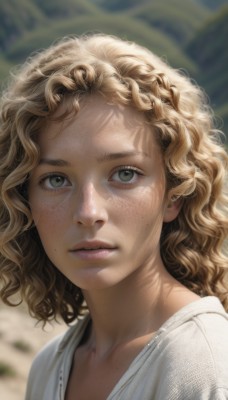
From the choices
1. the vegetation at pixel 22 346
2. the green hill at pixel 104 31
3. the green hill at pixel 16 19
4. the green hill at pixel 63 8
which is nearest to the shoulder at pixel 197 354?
the vegetation at pixel 22 346

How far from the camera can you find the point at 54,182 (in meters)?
2.99

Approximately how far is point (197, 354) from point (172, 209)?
777 millimetres

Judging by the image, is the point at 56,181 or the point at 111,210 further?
the point at 56,181

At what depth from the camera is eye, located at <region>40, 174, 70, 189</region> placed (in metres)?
2.95

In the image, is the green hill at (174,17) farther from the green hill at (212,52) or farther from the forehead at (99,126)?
the forehead at (99,126)

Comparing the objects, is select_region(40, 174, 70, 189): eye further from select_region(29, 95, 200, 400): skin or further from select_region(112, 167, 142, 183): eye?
select_region(112, 167, 142, 183): eye

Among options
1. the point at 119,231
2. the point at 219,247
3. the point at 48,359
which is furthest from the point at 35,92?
the point at 48,359

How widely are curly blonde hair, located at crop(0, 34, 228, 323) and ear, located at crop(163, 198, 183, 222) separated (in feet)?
0.12

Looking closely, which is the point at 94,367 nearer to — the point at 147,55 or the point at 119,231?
the point at 119,231

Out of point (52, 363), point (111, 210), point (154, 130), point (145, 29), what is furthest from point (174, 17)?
point (111, 210)

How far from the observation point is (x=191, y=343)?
2.61m

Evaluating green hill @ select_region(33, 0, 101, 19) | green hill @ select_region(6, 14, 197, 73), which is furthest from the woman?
green hill @ select_region(33, 0, 101, 19)

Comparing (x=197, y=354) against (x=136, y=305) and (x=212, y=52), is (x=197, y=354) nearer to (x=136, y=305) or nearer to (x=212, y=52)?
(x=136, y=305)

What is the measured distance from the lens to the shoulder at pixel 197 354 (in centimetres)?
248
